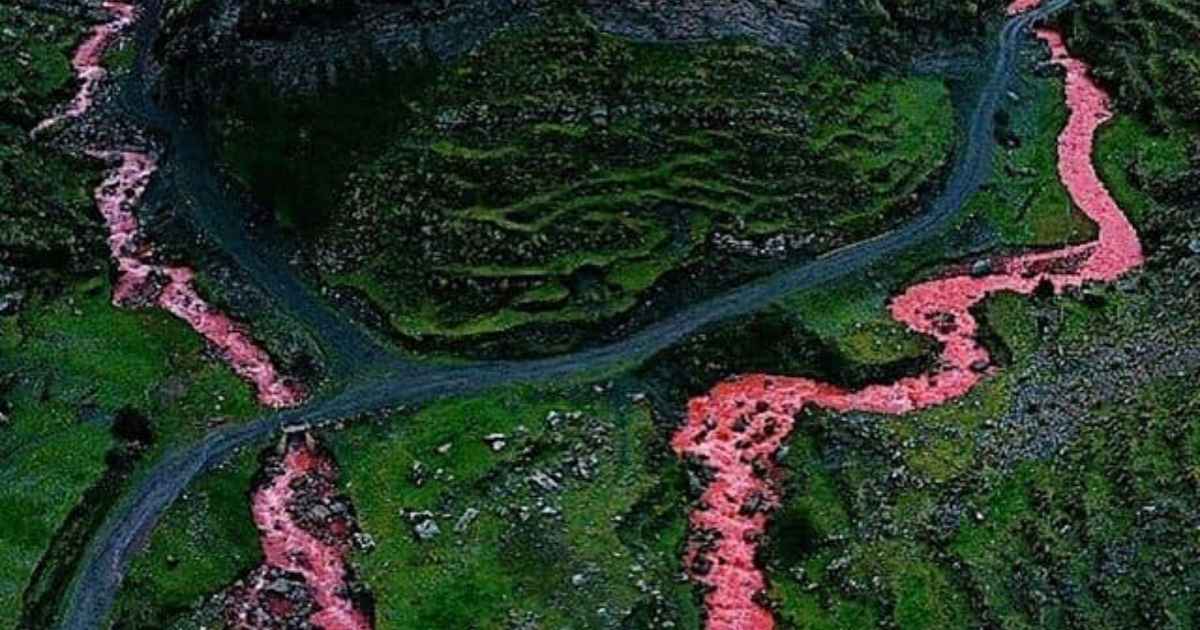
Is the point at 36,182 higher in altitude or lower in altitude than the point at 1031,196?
higher

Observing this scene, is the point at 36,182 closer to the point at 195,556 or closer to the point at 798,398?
the point at 195,556

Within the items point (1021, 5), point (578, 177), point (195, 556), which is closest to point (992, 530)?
point (578, 177)

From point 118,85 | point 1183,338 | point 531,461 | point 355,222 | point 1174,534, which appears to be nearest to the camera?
point 1174,534

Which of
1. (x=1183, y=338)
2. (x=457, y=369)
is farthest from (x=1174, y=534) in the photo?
(x=457, y=369)

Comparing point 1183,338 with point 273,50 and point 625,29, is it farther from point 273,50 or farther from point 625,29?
point 273,50

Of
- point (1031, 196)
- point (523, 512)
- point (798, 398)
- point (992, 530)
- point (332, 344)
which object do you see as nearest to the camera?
point (992, 530)

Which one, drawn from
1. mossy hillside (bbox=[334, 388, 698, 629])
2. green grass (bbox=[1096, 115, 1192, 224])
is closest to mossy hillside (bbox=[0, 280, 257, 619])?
mossy hillside (bbox=[334, 388, 698, 629])

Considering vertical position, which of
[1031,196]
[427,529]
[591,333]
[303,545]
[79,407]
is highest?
[1031,196]
